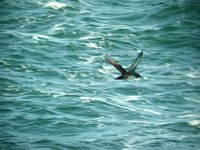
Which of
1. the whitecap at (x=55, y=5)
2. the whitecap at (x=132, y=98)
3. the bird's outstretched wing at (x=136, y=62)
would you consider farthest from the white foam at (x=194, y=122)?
the whitecap at (x=55, y=5)

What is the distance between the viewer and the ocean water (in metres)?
28.5

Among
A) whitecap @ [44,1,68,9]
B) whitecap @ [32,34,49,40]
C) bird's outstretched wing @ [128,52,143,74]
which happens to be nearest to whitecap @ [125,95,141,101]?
bird's outstretched wing @ [128,52,143,74]

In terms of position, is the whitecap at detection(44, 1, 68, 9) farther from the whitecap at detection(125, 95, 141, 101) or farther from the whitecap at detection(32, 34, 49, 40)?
the whitecap at detection(125, 95, 141, 101)

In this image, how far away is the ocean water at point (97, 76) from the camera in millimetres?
28469

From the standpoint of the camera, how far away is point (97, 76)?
3625 cm

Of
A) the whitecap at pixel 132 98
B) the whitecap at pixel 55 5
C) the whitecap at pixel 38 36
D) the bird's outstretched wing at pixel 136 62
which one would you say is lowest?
the whitecap at pixel 132 98

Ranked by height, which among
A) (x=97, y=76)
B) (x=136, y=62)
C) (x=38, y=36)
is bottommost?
(x=97, y=76)

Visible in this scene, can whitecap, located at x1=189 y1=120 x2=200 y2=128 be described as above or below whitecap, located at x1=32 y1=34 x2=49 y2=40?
below

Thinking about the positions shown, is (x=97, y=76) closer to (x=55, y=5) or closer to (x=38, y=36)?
(x=38, y=36)

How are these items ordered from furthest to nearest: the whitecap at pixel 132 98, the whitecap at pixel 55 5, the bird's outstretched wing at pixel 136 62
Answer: the whitecap at pixel 55 5
the whitecap at pixel 132 98
the bird's outstretched wing at pixel 136 62

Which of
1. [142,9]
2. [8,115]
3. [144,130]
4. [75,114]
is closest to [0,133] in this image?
[8,115]

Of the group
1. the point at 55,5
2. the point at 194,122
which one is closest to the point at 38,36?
the point at 55,5

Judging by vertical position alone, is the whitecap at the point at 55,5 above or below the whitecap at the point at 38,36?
above

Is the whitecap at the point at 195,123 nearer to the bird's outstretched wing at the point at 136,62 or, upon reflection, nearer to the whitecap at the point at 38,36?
the bird's outstretched wing at the point at 136,62
